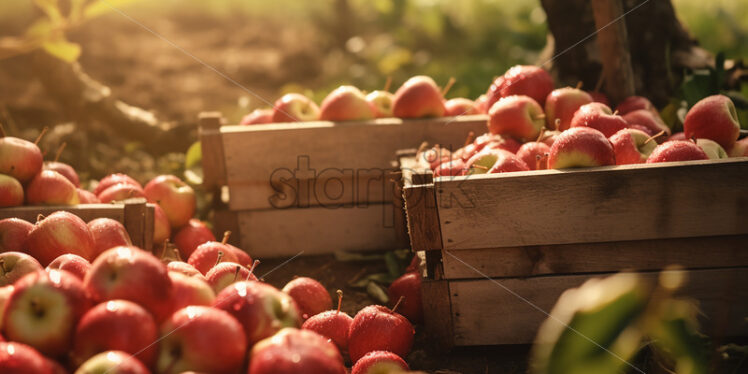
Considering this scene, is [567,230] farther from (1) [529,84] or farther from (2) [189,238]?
(2) [189,238]

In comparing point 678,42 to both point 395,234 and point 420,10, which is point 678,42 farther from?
point 420,10

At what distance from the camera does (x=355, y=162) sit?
11.4 ft

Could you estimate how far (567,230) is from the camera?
7.65 feet

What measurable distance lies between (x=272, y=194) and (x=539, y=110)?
1362 millimetres

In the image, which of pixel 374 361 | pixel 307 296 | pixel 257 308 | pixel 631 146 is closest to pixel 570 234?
pixel 631 146

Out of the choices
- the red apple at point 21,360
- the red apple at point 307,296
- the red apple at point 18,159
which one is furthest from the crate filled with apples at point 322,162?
the red apple at point 21,360

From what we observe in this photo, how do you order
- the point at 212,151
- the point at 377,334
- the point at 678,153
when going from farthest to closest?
the point at 212,151
the point at 678,153
the point at 377,334

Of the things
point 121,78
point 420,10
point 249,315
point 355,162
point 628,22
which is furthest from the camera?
point 420,10

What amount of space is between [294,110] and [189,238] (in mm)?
855

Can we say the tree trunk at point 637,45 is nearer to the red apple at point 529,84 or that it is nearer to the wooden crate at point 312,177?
the red apple at point 529,84

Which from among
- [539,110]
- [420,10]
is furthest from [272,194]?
[420,10]

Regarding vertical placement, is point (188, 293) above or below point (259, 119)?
below

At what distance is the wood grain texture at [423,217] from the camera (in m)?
2.34

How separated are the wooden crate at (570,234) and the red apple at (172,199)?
4.74 ft
